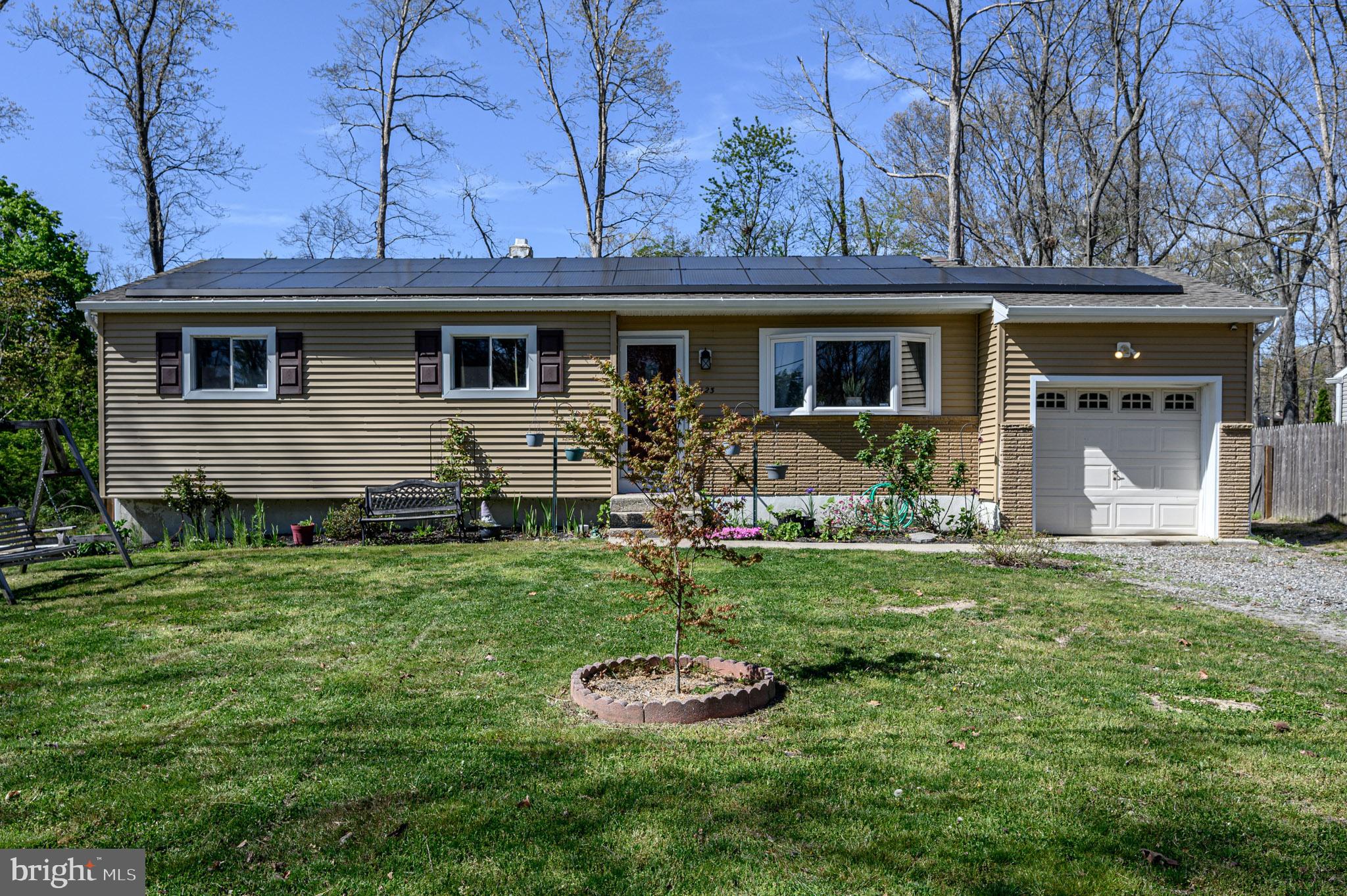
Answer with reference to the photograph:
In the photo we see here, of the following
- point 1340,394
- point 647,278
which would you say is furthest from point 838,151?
point 647,278

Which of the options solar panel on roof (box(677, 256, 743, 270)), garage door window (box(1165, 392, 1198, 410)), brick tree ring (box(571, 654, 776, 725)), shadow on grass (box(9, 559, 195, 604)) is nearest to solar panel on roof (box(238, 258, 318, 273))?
shadow on grass (box(9, 559, 195, 604))

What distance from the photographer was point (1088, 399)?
11672mm

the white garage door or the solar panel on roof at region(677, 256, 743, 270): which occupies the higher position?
the solar panel on roof at region(677, 256, 743, 270)

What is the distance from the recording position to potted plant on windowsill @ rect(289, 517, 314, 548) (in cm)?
1110

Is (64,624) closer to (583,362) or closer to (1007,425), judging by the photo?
(583,362)

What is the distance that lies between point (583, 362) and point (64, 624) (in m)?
7.02

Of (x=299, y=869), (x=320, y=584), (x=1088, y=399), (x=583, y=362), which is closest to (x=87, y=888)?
(x=299, y=869)

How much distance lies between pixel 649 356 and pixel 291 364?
5039 millimetres

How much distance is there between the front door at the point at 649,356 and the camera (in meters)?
12.5

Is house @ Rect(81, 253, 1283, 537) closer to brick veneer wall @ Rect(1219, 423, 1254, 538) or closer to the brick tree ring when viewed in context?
brick veneer wall @ Rect(1219, 423, 1254, 538)

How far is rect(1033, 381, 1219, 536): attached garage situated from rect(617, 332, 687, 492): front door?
5.00 m

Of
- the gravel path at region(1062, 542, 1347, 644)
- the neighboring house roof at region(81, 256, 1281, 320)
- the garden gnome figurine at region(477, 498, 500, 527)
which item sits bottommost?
the gravel path at region(1062, 542, 1347, 644)

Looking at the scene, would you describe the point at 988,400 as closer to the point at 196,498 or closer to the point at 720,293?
the point at 720,293

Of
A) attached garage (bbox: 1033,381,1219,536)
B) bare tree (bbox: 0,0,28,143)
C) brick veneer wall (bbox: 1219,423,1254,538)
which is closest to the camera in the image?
brick veneer wall (bbox: 1219,423,1254,538)
